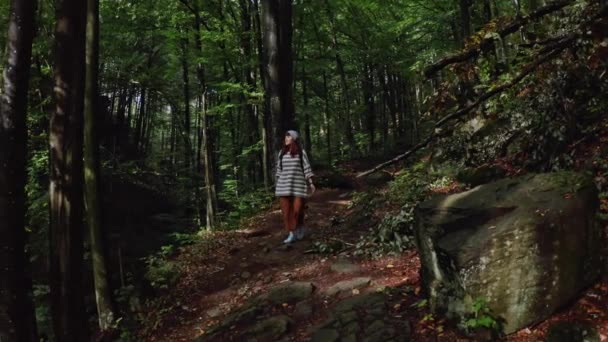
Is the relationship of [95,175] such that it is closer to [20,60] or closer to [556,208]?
[20,60]

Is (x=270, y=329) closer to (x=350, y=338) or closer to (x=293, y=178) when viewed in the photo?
(x=350, y=338)

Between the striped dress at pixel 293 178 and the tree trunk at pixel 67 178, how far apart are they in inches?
144

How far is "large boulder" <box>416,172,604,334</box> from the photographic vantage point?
4020 mm

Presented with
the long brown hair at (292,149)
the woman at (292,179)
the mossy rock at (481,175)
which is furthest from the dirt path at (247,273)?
the mossy rock at (481,175)

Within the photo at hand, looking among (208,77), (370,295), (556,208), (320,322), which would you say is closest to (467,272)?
(556,208)

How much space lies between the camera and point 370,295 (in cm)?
553

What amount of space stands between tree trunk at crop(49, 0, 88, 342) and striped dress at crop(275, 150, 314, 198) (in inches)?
144

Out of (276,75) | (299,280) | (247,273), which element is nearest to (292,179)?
(247,273)

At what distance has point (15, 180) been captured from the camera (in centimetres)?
465

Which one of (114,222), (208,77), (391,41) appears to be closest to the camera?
(114,222)

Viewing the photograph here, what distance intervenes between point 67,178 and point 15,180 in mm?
586

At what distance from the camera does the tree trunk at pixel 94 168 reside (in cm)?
704

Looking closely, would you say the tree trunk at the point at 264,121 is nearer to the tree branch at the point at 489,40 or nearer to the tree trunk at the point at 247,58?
the tree trunk at the point at 247,58

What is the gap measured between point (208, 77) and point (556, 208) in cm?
2148
